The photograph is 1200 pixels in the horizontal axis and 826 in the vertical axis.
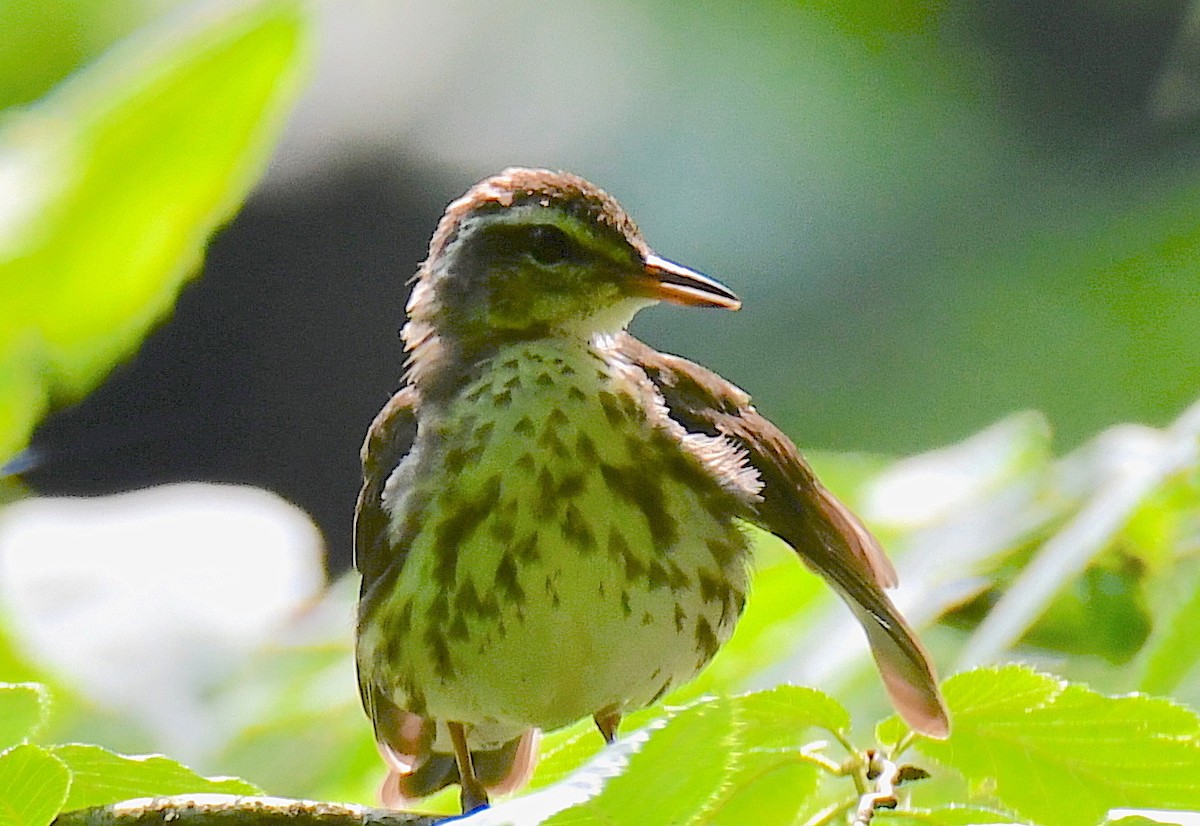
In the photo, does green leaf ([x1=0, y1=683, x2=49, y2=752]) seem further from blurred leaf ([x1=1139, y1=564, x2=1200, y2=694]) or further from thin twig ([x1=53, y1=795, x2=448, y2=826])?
blurred leaf ([x1=1139, y1=564, x2=1200, y2=694])

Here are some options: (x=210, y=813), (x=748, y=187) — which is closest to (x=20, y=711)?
(x=210, y=813)

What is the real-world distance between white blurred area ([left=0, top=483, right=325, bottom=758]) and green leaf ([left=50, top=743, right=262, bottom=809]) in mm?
305

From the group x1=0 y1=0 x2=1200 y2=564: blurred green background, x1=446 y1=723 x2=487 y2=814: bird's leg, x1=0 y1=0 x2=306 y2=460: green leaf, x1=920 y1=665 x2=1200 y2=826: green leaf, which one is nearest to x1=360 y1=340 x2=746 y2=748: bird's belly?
x1=446 y1=723 x2=487 y2=814: bird's leg

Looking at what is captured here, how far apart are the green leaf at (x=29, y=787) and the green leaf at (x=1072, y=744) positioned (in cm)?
63

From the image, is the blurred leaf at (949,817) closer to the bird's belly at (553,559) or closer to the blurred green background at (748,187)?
the bird's belly at (553,559)

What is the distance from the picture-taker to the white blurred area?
1482 millimetres

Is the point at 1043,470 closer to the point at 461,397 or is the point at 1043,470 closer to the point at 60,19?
the point at 461,397

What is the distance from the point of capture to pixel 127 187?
4.93ft

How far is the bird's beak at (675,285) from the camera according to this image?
5.84 ft

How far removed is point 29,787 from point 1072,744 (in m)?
0.71

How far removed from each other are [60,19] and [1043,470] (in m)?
2.88

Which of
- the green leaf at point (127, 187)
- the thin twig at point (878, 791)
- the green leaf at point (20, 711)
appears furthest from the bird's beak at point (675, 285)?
the green leaf at point (20, 711)

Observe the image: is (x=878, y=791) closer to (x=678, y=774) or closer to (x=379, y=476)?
(x=678, y=774)

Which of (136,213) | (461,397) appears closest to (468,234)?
(461,397)
